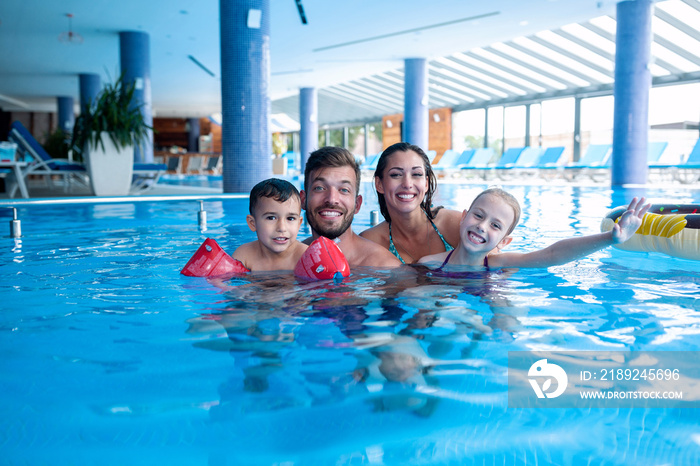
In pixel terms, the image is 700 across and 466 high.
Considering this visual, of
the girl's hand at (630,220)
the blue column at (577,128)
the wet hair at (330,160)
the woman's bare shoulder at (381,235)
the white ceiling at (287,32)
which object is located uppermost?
the white ceiling at (287,32)

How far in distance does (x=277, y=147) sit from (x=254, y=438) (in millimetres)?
24230

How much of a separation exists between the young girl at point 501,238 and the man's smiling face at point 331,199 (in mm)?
567

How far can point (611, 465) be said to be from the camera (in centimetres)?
121

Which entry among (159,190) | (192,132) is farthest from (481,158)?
(192,132)

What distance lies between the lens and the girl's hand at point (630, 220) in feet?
7.66

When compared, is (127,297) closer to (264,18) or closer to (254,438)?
(254,438)

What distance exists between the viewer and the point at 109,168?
31.6ft

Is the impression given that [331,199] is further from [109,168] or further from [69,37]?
[69,37]

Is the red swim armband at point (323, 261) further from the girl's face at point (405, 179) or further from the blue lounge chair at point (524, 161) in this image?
the blue lounge chair at point (524, 161)

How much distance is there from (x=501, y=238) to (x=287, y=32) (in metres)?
12.4

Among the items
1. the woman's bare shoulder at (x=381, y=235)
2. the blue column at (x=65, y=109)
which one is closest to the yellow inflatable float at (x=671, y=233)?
the woman's bare shoulder at (x=381, y=235)

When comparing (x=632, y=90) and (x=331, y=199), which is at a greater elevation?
(x=632, y=90)

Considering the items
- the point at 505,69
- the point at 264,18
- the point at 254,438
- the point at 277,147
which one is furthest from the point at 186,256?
the point at 277,147

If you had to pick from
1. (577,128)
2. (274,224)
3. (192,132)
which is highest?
(192,132)
